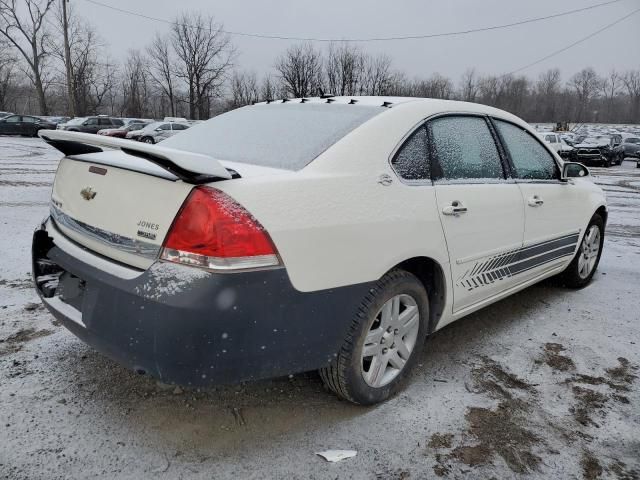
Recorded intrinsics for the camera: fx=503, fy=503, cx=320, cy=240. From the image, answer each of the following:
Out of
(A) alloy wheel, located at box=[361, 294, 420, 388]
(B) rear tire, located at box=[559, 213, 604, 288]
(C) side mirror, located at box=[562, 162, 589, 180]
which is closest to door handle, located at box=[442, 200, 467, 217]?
(A) alloy wheel, located at box=[361, 294, 420, 388]

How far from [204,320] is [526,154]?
2822 millimetres

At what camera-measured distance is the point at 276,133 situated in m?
2.74

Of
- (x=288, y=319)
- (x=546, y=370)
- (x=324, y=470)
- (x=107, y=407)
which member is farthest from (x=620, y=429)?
(x=107, y=407)

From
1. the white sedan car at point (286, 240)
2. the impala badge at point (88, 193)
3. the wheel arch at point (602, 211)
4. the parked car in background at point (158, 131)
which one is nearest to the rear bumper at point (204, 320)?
the white sedan car at point (286, 240)

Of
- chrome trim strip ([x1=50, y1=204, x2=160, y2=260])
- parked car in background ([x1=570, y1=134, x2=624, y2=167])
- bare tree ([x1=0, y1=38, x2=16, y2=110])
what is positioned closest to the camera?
chrome trim strip ([x1=50, y1=204, x2=160, y2=260])

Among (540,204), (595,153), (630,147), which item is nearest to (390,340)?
(540,204)

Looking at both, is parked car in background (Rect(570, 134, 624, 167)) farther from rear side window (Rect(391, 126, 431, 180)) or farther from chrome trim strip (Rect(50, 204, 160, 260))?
chrome trim strip (Rect(50, 204, 160, 260))

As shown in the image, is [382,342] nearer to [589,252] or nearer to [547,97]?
[589,252]

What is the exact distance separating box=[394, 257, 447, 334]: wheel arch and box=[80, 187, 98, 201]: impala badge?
1.54 m

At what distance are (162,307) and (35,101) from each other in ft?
311

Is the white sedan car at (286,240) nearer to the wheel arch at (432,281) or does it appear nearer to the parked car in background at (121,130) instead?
the wheel arch at (432,281)

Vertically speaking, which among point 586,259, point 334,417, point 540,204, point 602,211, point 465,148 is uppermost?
point 465,148

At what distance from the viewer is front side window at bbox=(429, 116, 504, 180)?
9.35 ft

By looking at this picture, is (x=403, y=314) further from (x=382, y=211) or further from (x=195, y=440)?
(x=195, y=440)
